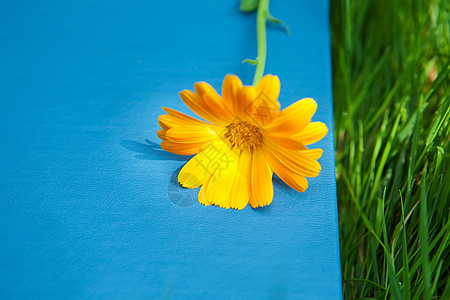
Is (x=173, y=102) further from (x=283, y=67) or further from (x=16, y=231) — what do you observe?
(x=16, y=231)

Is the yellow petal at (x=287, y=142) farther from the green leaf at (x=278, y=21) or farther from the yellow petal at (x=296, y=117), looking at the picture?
the green leaf at (x=278, y=21)

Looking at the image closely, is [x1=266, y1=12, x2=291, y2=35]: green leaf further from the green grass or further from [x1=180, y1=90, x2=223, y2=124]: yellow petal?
[x1=180, y1=90, x2=223, y2=124]: yellow petal

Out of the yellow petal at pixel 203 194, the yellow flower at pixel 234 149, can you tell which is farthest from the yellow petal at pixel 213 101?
the yellow petal at pixel 203 194

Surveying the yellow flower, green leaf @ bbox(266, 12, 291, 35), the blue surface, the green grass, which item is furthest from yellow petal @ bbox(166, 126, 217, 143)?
green leaf @ bbox(266, 12, 291, 35)

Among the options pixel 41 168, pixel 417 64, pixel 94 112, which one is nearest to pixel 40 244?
pixel 41 168

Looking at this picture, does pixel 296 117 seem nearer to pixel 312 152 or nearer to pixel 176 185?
pixel 312 152
